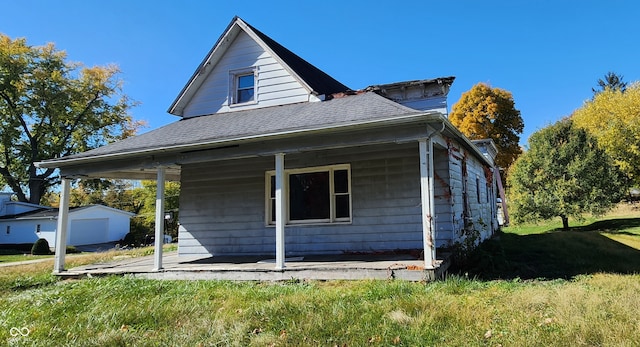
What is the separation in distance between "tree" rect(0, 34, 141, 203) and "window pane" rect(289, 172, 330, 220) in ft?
101

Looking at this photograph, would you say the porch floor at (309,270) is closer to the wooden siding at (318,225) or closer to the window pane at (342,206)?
the wooden siding at (318,225)

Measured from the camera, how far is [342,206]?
938 cm

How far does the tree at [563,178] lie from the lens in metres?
16.9

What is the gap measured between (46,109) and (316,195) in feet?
106

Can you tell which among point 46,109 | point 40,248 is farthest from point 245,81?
point 46,109

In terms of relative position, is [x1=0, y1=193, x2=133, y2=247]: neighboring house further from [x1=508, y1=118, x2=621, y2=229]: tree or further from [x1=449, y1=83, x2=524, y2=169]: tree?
[x1=449, y1=83, x2=524, y2=169]: tree

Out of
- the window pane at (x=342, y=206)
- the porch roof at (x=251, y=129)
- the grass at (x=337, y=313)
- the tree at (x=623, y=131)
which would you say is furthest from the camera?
the tree at (x=623, y=131)

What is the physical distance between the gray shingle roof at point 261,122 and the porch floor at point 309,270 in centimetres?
240

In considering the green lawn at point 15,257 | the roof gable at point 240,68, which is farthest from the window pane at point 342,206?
the green lawn at point 15,257

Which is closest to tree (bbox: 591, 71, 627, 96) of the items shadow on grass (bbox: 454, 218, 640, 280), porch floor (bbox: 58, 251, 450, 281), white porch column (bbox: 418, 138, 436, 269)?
shadow on grass (bbox: 454, 218, 640, 280)

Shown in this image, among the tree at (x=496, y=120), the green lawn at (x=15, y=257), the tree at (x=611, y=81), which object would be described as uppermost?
the tree at (x=611, y=81)

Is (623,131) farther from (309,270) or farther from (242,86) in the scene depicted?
(309,270)

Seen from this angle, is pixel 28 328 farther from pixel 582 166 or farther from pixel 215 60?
pixel 582 166

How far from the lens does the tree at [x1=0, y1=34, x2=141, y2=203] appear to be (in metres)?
31.7
